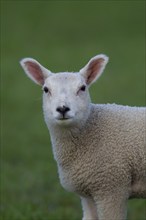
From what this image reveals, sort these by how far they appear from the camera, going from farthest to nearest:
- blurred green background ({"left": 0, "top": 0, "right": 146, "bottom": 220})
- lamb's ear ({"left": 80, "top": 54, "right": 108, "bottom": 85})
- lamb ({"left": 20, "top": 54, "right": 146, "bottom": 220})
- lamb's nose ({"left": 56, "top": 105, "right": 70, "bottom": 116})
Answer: blurred green background ({"left": 0, "top": 0, "right": 146, "bottom": 220}) < lamb's ear ({"left": 80, "top": 54, "right": 108, "bottom": 85}) < lamb ({"left": 20, "top": 54, "right": 146, "bottom": 220}) < lamb's nose ({"left": 56, "top": 105, "right": 70, "bottom": 116})

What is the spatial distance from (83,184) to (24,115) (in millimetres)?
9807

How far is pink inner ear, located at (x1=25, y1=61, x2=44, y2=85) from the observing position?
654 cm

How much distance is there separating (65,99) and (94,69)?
0.67 metres

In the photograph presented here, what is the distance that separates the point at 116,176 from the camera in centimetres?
614

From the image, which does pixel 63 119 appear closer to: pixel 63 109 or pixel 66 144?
pixel 63 109

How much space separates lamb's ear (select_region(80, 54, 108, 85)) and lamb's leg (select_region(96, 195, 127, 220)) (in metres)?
1.11

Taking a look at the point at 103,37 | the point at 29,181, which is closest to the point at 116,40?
the point at 103,37

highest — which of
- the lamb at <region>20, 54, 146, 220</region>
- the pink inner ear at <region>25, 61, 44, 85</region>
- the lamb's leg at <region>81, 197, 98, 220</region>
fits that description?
the pink inner ear at <region>25, 61, 44, 85</region>

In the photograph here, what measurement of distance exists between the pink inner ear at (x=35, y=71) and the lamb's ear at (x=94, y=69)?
42 cm

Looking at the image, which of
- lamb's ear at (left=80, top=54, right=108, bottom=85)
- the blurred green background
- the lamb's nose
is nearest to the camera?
the lamb's nose

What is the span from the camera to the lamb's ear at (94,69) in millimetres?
6441

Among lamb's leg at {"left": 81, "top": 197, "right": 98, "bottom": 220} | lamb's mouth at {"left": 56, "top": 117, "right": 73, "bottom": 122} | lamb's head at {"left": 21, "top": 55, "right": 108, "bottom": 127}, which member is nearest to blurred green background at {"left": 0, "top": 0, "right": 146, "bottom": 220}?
lamb's head at {"left": 21, "top": 55, "right": 108, "bottom": 127}

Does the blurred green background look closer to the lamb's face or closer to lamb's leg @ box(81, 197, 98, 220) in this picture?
the lamb's face

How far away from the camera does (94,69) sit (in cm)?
650
